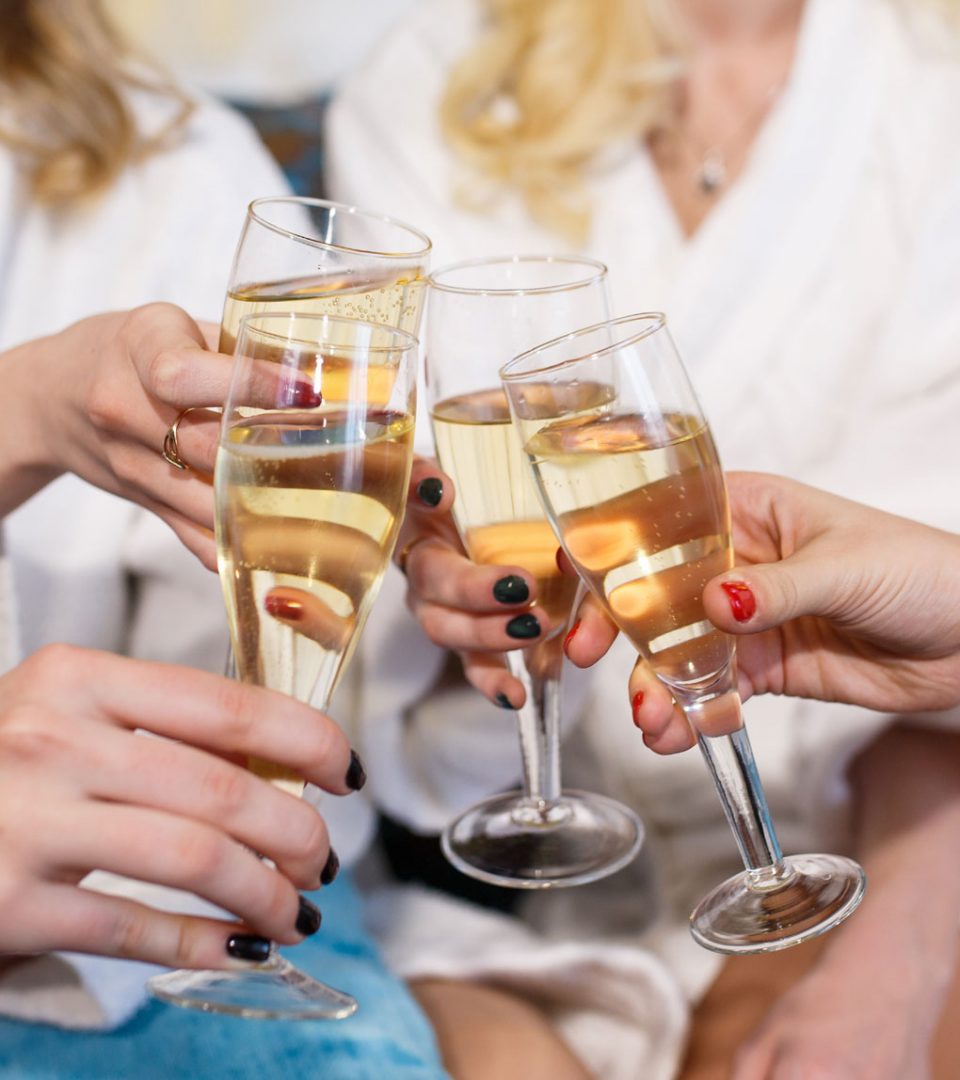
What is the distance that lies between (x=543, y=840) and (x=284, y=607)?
39 cm

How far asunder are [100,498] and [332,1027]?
0.68 meters

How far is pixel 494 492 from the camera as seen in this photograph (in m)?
0.87

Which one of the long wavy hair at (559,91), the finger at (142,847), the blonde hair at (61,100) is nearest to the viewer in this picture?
the finger at (142,847)

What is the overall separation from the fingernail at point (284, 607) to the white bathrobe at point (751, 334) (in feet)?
2.24

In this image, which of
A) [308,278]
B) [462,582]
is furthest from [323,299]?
[462,582]

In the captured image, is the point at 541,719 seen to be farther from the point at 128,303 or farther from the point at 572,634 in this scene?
the point at 128,303

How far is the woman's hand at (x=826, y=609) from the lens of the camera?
740 mm

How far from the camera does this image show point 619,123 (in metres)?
1.78

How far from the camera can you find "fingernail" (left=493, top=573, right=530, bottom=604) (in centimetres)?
88

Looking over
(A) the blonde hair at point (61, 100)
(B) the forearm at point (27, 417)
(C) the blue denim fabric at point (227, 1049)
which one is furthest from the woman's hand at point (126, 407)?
(A) the blonde hair at point (61, 100)

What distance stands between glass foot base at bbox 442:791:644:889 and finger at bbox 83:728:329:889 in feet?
1.05

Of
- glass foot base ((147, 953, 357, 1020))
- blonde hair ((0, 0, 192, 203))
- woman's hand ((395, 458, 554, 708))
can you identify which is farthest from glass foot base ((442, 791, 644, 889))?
blonde hair ((0, 0, 192, 203))

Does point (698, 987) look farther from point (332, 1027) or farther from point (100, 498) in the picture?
point (100, 498)

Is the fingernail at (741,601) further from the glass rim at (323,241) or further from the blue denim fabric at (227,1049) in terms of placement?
the blue denim fabric at (227,1049)
